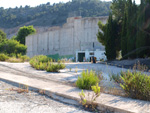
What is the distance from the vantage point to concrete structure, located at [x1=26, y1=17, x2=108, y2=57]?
48.7m

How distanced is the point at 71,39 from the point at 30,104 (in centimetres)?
4785

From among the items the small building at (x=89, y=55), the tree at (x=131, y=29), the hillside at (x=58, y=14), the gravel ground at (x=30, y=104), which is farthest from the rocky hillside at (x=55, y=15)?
the gravel ground at (x=30, y=104)

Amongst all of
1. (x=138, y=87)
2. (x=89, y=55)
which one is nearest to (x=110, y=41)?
(x=89, y=55)

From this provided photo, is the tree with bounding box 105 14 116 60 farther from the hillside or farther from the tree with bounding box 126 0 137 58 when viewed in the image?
the hillside

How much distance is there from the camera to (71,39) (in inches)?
2096

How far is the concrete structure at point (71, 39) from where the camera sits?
160 feet

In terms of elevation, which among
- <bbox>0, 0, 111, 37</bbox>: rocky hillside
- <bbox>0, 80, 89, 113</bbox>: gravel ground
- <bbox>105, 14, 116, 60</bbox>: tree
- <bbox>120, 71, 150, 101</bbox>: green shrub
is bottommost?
<bbox>0, 80, 89, 113</bbox>: gravel ground

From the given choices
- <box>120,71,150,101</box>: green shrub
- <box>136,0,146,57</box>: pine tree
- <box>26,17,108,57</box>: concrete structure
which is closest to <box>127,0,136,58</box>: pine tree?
<box>136,0,146,57</box>: pine tree

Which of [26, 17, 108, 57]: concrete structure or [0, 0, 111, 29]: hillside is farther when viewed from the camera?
[0, 0, 111, 29]: hillside

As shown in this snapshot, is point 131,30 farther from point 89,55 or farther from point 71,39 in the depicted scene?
point 71,39

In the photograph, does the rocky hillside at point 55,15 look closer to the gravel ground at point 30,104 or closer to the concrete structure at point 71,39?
the concrete structure at point 71,39

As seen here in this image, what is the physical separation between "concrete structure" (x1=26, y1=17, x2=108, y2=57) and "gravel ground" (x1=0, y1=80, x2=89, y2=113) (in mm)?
40459

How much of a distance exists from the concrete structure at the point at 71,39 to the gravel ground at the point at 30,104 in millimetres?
40459

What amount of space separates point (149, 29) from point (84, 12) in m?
88.5
